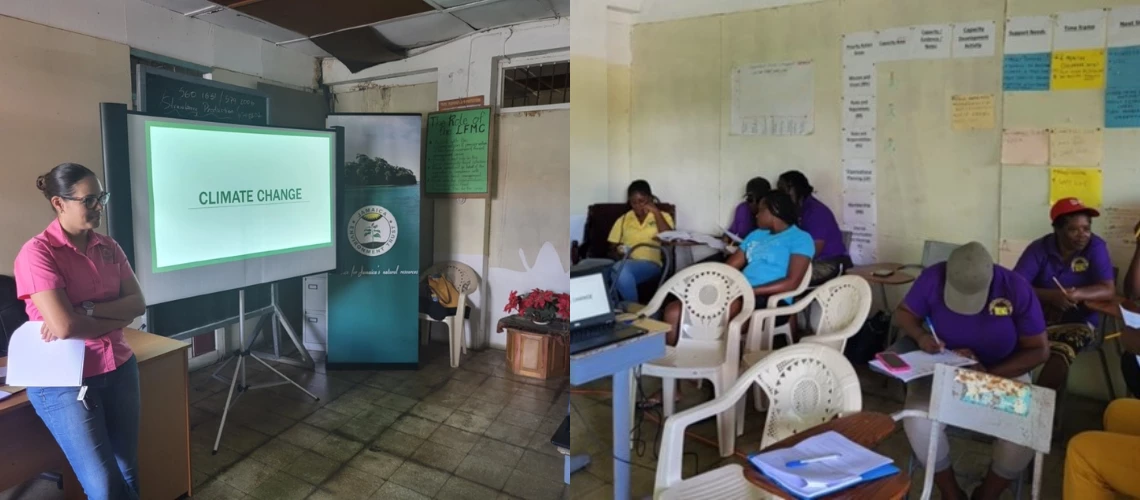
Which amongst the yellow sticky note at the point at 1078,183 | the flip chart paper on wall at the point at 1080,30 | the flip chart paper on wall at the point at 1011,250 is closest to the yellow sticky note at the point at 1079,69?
the flip chart paper on wall at the point at 1080,30

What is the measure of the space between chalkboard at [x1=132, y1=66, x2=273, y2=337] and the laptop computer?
→ 0.43 meters

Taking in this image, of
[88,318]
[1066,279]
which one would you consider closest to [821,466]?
[1066,279]

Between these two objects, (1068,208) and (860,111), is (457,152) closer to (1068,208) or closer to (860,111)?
(860,111)

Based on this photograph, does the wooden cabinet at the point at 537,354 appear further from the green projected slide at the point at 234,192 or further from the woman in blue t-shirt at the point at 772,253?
the green projected slide at the point at 234,192

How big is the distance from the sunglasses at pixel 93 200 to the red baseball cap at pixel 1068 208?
117 centimetres

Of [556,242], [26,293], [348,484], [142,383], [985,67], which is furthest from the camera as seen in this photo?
[556,242]

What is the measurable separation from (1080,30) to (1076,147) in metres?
0.15

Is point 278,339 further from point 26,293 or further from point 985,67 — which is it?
point 985,67

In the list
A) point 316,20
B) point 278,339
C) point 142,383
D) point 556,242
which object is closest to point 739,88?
point 556,242

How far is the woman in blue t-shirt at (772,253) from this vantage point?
859 millimetres

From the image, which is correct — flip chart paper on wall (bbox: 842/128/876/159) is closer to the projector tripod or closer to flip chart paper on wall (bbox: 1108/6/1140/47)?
flip chart paper on wall (bbox: 1108/6/1140/47)

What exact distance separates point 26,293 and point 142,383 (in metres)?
0.16

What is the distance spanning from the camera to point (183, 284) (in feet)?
2.18

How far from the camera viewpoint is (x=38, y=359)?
1.85 feet
